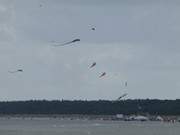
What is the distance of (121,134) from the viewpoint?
14612cm

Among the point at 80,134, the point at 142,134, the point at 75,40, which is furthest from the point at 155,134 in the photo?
the point at 75,40

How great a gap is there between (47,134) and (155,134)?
49.8ft

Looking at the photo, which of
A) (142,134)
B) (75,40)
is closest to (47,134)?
(142,134)

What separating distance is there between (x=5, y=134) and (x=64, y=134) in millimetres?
8943

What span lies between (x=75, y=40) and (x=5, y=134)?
61.4 metres

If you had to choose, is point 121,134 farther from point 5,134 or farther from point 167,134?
point 5,134

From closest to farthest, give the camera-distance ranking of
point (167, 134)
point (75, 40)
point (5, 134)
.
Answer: point (75, 40) → point (5, 134) → point (167, 134)

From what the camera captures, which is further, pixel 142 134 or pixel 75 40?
pixel 142 134

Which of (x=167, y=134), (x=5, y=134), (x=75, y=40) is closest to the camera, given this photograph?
(x=75, y=40)

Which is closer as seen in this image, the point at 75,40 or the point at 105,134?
the point at 75,40

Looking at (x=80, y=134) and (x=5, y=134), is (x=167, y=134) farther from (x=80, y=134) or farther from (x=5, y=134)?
(x=5, y=134)

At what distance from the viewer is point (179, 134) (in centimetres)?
14638

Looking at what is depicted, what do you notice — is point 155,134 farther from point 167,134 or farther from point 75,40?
point 75,40

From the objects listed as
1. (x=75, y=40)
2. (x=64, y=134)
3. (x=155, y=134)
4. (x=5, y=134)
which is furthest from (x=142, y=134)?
(x=75, y=40)
